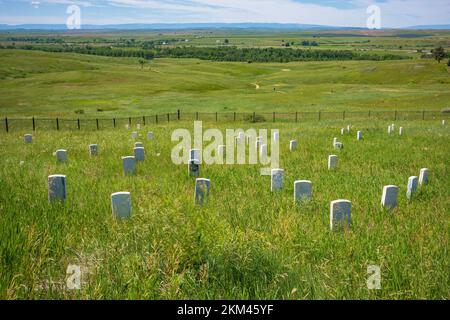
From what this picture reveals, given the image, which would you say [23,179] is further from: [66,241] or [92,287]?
[92,287]

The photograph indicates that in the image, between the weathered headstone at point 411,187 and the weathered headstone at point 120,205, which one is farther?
the weathered headstone at point 411,187

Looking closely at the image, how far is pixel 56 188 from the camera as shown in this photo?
7.79 metres

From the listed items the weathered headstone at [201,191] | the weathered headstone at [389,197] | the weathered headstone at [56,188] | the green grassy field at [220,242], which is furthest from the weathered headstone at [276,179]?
the weathered headstone at [56,188]

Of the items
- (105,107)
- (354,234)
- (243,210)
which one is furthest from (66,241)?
(105,107)

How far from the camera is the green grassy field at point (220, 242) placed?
A: 4.54 meters

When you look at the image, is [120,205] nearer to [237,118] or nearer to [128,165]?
[128,165]

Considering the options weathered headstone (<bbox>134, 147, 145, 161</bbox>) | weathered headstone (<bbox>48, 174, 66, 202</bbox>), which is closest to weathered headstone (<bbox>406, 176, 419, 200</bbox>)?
weathered headstone (<bbox>48, 174, 66, 202</bbox>)

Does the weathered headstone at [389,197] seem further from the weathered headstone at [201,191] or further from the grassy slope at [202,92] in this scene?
the grassy slope at [202,92]

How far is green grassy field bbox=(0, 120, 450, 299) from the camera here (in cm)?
454

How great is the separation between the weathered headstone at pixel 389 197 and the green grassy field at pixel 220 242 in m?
0.23

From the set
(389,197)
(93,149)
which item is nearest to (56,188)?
(389,197)

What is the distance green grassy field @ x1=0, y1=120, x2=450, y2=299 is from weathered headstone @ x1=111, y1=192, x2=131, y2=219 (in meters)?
0.21

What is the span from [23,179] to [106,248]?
5.74 metres

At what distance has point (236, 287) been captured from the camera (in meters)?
4.53
